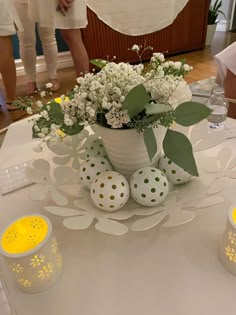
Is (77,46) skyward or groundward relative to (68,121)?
groundward

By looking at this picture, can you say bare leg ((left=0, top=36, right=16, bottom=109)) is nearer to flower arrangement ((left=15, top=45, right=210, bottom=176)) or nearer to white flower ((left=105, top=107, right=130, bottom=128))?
flower arrangement ((left=15, top=45, right=210, bottom=176))

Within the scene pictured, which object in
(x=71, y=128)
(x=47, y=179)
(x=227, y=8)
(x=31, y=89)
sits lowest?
(x=31, y=89)

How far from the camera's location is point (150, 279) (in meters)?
0.52

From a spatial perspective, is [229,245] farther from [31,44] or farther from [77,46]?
[31,44]

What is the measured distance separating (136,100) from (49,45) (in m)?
1.83

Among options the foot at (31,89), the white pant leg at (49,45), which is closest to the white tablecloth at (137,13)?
the white pant leg at (49,45)

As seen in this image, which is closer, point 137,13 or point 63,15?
point 63,15

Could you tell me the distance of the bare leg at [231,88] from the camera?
141 cm

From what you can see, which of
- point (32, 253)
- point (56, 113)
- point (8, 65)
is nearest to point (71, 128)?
point (56, 113)

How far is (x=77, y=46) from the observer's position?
1948mm

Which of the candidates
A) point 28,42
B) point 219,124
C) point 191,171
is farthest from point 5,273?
point 28,42

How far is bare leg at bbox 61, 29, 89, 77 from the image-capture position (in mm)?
1904

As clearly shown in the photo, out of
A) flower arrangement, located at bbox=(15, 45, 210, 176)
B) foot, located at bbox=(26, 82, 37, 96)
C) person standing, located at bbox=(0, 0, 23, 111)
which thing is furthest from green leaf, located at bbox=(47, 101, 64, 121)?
foot, located at bbox=(26, 82, 37, 96)

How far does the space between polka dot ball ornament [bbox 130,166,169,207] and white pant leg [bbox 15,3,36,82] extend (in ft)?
5.87
